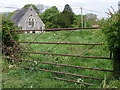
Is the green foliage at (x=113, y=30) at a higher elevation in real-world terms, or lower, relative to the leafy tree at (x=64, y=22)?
lower

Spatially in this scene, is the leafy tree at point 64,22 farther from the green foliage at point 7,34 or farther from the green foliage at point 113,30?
the green foliage at point 113,30

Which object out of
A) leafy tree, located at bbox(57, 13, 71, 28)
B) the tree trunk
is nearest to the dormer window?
leafy tree, located at bbox(57, 13, 71, 28)

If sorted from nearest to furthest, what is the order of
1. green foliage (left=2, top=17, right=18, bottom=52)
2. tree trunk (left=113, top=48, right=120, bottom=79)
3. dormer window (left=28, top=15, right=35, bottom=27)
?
tree trunk (left=113, top=48, right=120, bottom=79) < green foliage (left=2, top=17, right=18, bottom=52) < dormer window (left=28, top=15, right=35, bottom=27)

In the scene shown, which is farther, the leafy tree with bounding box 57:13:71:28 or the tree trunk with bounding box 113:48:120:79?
the leafy tree with bounding box 57:13:71:28

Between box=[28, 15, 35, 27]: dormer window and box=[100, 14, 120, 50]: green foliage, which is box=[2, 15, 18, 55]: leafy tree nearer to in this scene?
box=[100, 14, 120, 50]: green foliage

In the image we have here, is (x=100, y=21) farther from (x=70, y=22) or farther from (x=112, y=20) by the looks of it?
(x=70, y=22)

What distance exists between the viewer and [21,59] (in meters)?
5.44

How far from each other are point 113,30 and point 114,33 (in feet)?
0.26

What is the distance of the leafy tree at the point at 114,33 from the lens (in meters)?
3.12

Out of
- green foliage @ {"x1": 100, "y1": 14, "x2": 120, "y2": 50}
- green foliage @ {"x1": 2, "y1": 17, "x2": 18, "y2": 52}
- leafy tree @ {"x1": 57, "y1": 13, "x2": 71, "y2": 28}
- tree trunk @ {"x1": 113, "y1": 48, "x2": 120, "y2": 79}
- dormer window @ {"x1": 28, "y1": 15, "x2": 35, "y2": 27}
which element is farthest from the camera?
dormer window @ {"x1": 28, "y1": 15, "x2": 35, "y2": 27}

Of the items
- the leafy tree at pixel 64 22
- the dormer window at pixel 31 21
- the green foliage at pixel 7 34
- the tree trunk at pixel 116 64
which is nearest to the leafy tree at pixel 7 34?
the green foliage at pixel 7 34

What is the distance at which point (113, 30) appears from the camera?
3.16 metres

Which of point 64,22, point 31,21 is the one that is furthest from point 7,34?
point 31,21

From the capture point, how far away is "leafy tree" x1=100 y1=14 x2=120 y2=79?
3125 millimetres
